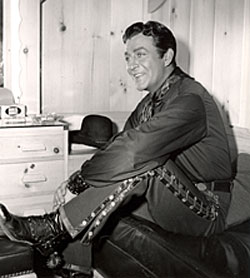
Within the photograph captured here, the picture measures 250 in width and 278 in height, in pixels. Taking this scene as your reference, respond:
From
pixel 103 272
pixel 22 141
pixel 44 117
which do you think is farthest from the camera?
pixel 44 117

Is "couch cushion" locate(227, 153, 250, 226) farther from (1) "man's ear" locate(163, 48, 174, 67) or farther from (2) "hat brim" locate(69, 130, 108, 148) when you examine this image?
(2) "hat brim" locate(69, 130, 108, 148)

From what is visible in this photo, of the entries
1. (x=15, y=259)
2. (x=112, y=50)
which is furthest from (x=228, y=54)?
(x=15, y=259)

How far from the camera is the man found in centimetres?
173

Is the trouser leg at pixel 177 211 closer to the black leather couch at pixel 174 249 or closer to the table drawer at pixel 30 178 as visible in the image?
the black leather couch at pixel 174 249

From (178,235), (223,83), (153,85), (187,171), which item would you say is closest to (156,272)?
(178,235)

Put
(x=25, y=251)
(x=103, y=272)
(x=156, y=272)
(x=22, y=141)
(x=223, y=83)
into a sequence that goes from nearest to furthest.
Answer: (x=25, y=251)
(x=156, y=272)
(x=103, y=272)
(x=22, y=141)
(x=223, y=83)

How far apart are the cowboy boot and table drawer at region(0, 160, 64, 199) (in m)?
0.68

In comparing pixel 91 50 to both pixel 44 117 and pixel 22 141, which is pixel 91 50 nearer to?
pixel 44 117

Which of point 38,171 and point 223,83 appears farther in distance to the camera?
point 223,83

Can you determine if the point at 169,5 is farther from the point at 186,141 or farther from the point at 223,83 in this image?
the point at 186,141

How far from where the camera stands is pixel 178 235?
179 centimetres

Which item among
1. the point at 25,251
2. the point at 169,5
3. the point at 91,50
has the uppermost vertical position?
the point at 169,5

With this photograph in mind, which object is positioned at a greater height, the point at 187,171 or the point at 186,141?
the point at 186,141

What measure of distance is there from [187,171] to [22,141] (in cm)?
89
